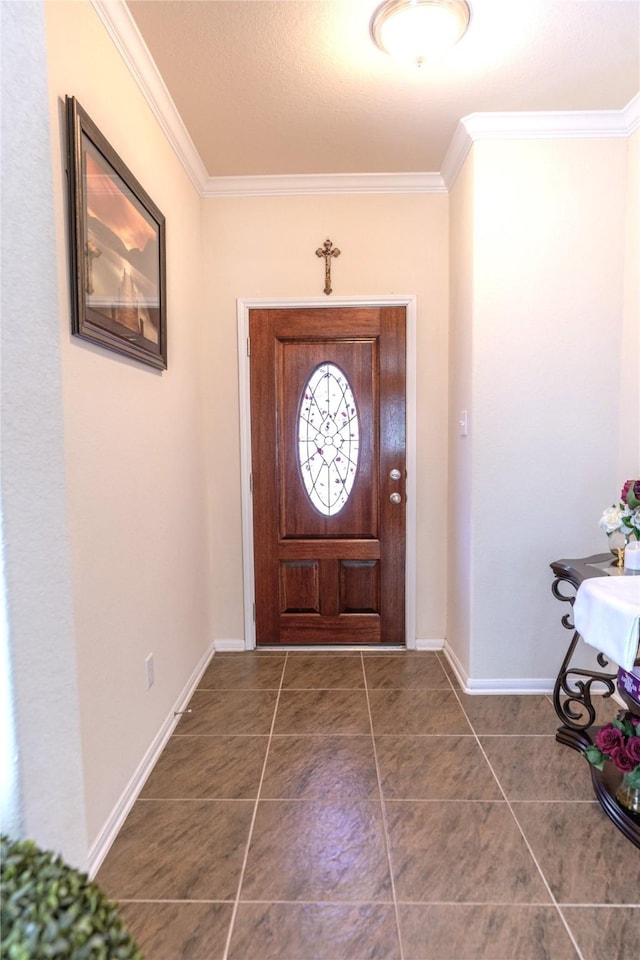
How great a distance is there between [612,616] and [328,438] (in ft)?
5.73

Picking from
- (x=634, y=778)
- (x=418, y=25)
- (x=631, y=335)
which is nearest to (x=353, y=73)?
(x=418, y=25)

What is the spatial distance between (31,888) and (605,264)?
282cm

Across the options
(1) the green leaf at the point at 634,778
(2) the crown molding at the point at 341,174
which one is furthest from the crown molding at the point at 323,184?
(1) the green leaf at the point at 634,778

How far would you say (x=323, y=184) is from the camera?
2.74m

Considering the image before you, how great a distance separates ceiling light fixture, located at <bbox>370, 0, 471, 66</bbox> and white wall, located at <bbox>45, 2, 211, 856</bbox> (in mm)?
906

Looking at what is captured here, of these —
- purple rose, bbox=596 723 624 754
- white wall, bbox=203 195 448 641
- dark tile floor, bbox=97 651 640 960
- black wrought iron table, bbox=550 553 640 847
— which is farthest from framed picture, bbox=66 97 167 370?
purple rose, bbox=596 723 624 754

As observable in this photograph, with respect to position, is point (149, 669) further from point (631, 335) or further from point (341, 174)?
point (341, 174)

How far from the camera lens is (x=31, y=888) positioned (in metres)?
0.55

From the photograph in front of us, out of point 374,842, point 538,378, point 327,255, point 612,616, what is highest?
point 327,255

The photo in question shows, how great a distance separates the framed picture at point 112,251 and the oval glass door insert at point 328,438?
103 cm

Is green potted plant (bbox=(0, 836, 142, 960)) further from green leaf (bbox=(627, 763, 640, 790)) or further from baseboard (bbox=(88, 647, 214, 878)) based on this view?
green leaf (bbox=(627, 763, 640, 790))

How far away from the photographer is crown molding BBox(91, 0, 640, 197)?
5.70ft

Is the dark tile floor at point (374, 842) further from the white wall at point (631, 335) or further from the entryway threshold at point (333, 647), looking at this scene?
the white wall at point (631, 335)

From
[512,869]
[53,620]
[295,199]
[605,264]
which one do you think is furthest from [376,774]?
[295,199]
